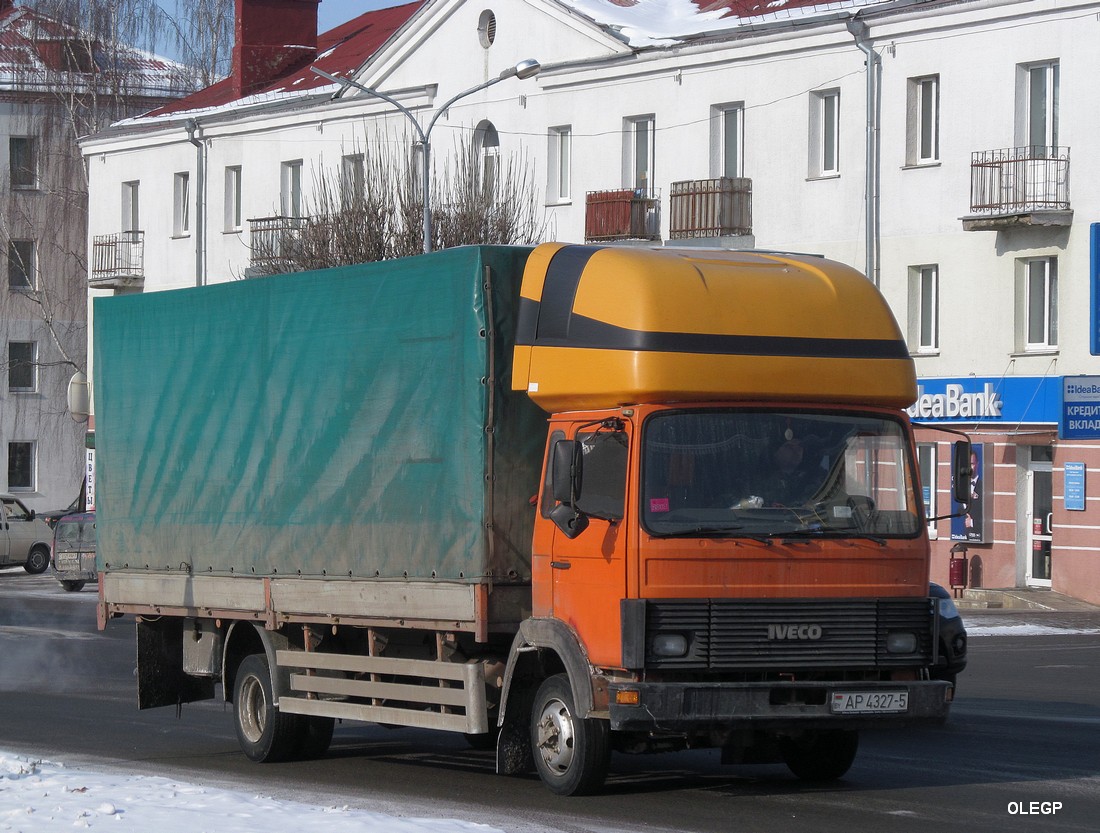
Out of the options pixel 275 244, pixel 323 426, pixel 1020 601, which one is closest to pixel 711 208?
pixel 1020 601

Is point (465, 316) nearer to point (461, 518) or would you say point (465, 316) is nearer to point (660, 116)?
point (461, 518)

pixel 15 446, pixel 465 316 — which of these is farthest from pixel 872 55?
pixel 15 446

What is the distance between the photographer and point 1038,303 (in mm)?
34281

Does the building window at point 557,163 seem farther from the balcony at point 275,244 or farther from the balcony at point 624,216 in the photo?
the balcony at point 275,244

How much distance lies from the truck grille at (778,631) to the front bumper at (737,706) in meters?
0.14

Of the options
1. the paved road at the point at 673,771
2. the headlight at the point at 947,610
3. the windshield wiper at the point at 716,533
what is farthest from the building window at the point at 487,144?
the windshield wiper at the point at 716,533

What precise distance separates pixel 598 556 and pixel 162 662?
210 inches

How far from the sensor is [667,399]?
10.9 m

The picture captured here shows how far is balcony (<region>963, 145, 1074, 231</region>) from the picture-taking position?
33375mm

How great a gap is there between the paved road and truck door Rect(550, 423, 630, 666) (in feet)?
3.29

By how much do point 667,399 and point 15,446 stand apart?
2266 inches

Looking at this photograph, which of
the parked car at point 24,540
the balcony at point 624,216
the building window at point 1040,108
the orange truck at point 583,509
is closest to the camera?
the orange truck at point 583,509

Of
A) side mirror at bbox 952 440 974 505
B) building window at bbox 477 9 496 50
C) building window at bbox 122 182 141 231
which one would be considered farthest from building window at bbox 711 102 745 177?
side mirror at bbox 952 440 974 505

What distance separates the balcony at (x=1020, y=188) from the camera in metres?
33.4
